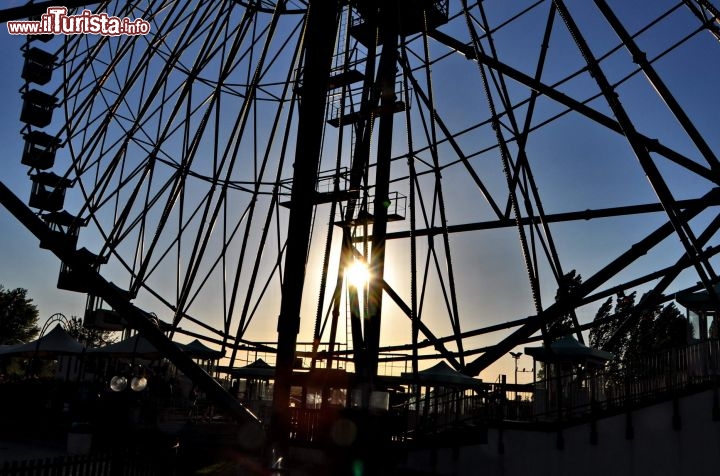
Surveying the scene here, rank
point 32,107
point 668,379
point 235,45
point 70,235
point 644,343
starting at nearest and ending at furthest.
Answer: point 668,379, point 235,45, point 70,235, point 32,107, point 644,343

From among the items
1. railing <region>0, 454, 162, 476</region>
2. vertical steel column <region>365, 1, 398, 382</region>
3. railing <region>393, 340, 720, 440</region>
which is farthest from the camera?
vertical steel column <region>365, 1, 398, 382</region>

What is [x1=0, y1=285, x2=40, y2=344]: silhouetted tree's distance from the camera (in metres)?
73.9

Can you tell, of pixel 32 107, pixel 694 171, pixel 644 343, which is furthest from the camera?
pixel 644 343

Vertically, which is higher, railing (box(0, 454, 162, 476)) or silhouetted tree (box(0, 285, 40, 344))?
silhouetted tree (box(0, 285, 40, 344))

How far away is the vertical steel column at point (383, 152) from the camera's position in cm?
2117

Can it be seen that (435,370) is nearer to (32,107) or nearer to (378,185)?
(378,185)

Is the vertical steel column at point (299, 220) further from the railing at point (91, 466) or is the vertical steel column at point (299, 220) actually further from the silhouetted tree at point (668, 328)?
the silhouetted tree at point (668, 328)

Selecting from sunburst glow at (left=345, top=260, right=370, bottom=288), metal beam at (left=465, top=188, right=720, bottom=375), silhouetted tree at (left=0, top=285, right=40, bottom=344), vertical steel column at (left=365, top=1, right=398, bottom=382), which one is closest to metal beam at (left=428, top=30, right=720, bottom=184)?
metal beam at (left=465, top=188, right=720, bottom=375)

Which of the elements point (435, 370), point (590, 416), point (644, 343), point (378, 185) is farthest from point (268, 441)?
point (644, 343)

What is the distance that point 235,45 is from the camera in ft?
61.2

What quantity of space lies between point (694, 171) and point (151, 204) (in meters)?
15.9

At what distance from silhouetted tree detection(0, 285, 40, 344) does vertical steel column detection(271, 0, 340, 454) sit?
223 feet

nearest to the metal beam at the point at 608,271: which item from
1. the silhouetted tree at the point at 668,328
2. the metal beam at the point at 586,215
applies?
the metal beam at the point at 586,215

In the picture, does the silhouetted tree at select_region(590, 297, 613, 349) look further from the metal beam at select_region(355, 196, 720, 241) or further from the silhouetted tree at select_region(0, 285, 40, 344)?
the silhouetted tree at select_region(0, 285, 40, 344)
